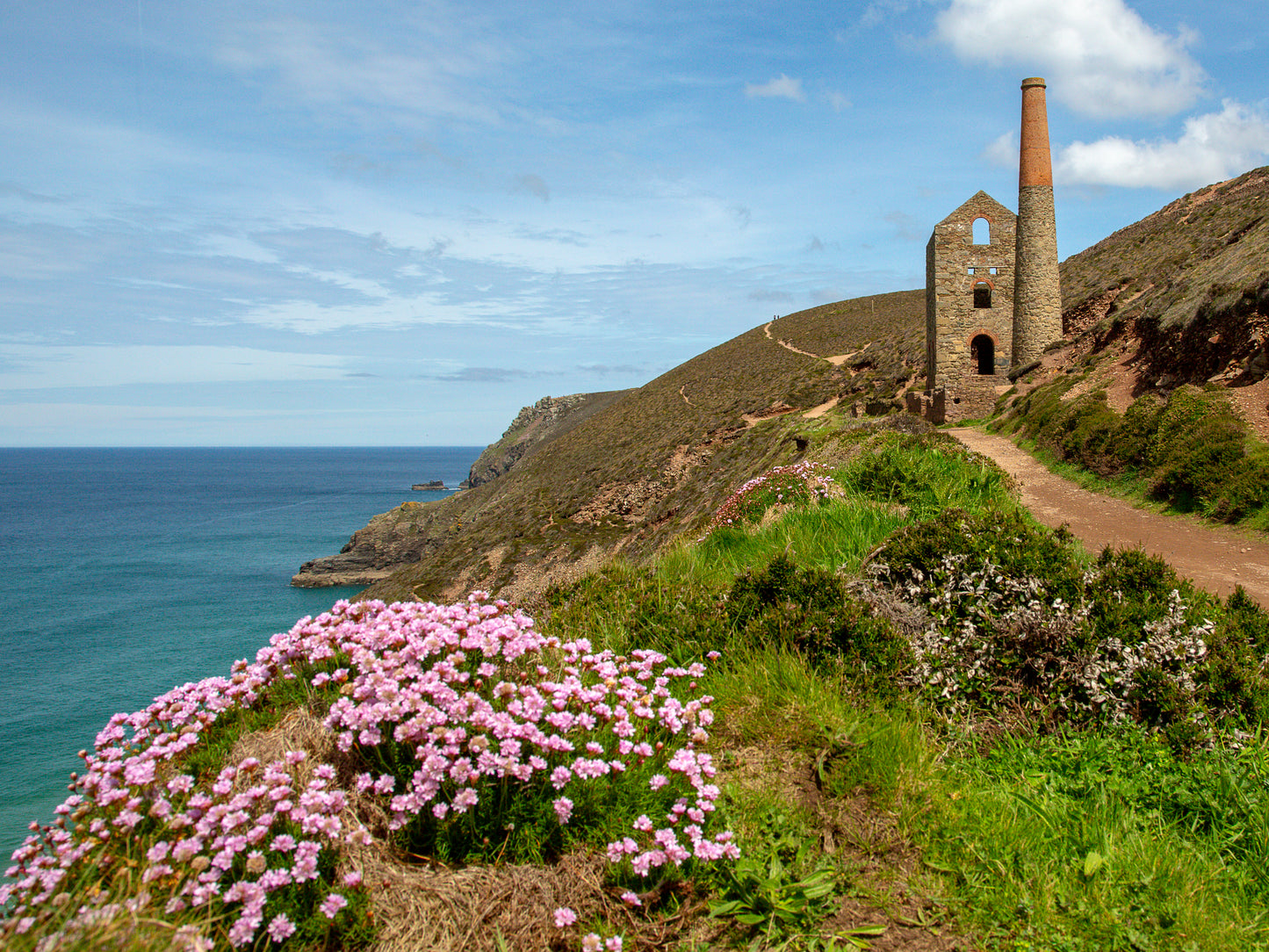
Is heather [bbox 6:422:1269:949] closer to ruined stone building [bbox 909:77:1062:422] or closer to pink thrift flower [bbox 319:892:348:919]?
pink thrift flower [bbox 319:892:348:919]

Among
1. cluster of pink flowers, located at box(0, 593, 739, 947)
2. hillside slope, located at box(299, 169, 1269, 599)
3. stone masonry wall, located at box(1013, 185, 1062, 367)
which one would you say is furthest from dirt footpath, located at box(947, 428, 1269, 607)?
stone masonry wall, located at box(1013, 185, 1062, 367)

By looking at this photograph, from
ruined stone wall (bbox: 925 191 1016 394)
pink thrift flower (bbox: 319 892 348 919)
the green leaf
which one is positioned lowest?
the green leaf

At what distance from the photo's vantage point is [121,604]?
42.0 m

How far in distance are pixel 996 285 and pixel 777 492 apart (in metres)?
19.0

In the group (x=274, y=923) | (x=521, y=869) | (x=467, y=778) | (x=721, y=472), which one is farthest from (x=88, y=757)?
(x=721, y=472)

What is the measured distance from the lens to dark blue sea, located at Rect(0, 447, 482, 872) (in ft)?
78.2

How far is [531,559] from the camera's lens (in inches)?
1117

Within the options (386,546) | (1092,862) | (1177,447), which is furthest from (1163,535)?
(386,546)

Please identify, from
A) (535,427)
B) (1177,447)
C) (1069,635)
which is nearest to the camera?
(1069,635)

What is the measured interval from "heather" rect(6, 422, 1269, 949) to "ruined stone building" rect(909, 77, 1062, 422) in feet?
65.1

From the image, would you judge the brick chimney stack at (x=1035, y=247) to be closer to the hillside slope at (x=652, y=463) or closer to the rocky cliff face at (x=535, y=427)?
the hillside slope at (x=652, y=463)

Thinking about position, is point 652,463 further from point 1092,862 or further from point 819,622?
point 1092,862

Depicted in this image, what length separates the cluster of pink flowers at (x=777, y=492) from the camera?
326 inches

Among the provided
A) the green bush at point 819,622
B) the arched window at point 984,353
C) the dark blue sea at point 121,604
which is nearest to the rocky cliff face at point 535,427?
the dark blue sea at point 121,604
